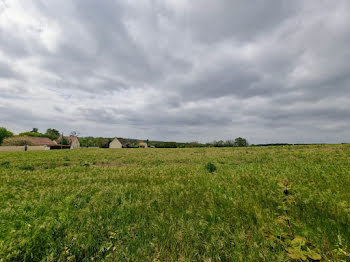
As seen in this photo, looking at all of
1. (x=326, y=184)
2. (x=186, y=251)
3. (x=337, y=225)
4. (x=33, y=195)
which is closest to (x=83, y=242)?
(x=186, y=251)

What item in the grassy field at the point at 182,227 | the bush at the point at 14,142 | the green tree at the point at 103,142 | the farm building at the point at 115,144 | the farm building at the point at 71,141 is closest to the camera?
the grassy field at the point at 182,227

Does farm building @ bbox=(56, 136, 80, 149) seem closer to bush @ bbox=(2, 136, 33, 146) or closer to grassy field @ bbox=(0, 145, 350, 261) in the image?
bush @ bbox=(2, 136, 33, 146)

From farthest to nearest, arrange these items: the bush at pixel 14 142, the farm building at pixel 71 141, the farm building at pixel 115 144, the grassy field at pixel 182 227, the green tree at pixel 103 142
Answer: the green tree at pixel 103 142, the farm building at pixel 115 144, the farm building at pixel 71 141, the bush at pixel 14 142, the grassy field at pixel 182 227

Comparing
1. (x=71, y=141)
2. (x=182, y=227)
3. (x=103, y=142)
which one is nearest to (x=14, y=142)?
(x=71, y=141)

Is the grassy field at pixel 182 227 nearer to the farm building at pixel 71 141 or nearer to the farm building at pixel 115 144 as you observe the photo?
the farm building at pixel 115 144

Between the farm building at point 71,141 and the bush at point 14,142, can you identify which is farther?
the farm building at point 71,141

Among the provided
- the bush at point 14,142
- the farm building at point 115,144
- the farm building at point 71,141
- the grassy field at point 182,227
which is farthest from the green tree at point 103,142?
the grassy field at point 182,227

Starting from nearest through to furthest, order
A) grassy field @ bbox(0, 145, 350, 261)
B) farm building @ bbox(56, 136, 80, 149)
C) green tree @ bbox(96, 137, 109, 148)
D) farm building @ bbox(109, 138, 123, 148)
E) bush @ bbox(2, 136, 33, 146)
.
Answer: grassy field @ bbox(0, 145, 350, 261), bush @ bbox(2, 136, 33, 146), farm building @ bbox(56, 136, 80, 149), farm building @ bbox(109, 138, 123, 148), green tree @ bbox(96, 137, 109, 148)

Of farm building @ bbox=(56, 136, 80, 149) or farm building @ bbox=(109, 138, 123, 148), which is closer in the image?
farm building @ bbox=(56, 136, 80, 149)

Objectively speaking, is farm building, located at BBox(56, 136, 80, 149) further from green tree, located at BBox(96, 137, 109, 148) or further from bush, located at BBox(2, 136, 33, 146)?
bush, located at BBox(2, 136, 33, 146)

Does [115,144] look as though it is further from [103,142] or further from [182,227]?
[182,227]

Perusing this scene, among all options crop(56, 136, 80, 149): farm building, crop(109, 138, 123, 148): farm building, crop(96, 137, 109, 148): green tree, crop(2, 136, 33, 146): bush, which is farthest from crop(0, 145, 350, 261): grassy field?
crop(56, 136, 80, 149): farm building

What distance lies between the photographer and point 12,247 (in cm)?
206

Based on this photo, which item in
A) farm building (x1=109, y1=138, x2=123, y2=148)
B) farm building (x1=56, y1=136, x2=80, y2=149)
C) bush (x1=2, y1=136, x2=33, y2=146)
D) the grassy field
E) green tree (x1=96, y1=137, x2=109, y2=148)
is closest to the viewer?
the grassy field
